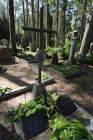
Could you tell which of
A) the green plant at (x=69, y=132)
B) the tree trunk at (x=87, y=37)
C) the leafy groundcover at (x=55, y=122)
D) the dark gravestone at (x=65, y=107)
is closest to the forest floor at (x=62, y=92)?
the leafy groundcover at (x=55, y=122)

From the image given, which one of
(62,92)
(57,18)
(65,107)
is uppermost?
(57,18)

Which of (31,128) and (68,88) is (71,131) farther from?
(68,88)

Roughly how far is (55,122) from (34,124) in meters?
0.56

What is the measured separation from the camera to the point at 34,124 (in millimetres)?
2637

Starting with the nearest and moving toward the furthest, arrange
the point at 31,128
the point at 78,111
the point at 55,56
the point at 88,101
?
the point at 31,128 → the point at 78,111 → the point at 88,101 → the point at 55,56

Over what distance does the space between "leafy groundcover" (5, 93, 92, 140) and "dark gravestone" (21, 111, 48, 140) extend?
12 cm

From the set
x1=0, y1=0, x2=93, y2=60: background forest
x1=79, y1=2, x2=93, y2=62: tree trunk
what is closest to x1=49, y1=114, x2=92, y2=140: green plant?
x1=0, y1=0, x2=93, y2=60: background forest

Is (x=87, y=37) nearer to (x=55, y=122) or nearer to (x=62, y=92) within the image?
(x=62, y=92)

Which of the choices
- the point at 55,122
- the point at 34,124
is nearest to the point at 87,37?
the point at 55,122

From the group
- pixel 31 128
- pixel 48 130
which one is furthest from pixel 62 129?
pixel 31 128

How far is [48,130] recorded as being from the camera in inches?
105

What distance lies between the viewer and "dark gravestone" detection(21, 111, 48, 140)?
251 cm

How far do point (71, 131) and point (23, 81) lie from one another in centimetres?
415

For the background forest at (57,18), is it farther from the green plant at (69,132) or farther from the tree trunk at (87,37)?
the green plant at (69,132)
